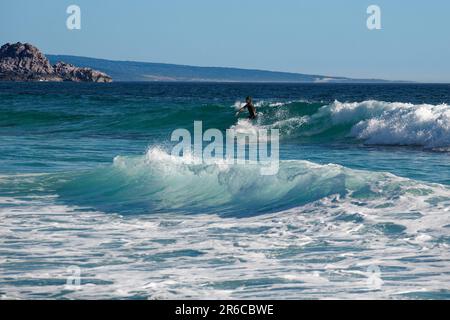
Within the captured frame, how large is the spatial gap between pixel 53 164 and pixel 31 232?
8478 mm

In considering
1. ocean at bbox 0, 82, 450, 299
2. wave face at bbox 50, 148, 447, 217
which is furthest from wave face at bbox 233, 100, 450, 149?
wave face at bbox 50, 148, 447, 217

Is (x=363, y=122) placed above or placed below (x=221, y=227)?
above

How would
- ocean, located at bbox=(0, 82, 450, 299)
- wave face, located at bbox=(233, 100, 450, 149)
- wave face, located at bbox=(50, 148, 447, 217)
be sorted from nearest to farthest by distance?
ocean, located at bbox=(0, 82, 450, 299) < wave face, located at bbox=(50, 148, 447, 217) < wave face, located at bbox=(233, 100, 450, 149)

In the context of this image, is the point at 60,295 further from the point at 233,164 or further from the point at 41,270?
the point at 233,164

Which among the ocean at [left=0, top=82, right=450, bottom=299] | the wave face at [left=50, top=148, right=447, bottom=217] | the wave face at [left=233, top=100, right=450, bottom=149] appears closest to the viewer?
the ocean at [left=0, top=82, right=450, bottom=299]

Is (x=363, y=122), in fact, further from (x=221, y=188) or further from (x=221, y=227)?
(x=221, y=227)

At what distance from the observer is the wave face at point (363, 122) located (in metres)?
25.3

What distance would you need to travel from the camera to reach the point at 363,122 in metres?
28.8

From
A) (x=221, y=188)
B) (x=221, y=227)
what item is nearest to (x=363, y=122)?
(x=221, y=188)

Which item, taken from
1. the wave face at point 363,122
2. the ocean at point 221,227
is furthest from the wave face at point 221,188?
the wave face at point 363,122

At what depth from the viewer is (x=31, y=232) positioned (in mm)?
10570

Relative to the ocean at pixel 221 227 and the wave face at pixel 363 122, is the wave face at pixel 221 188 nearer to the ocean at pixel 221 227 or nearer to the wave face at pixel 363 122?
the ocean at pixel 221 227

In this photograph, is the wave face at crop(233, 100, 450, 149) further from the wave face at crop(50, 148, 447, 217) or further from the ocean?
the wave face at crop(50, 148, 447, 217)

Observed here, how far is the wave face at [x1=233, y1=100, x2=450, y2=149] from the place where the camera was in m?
25.3
